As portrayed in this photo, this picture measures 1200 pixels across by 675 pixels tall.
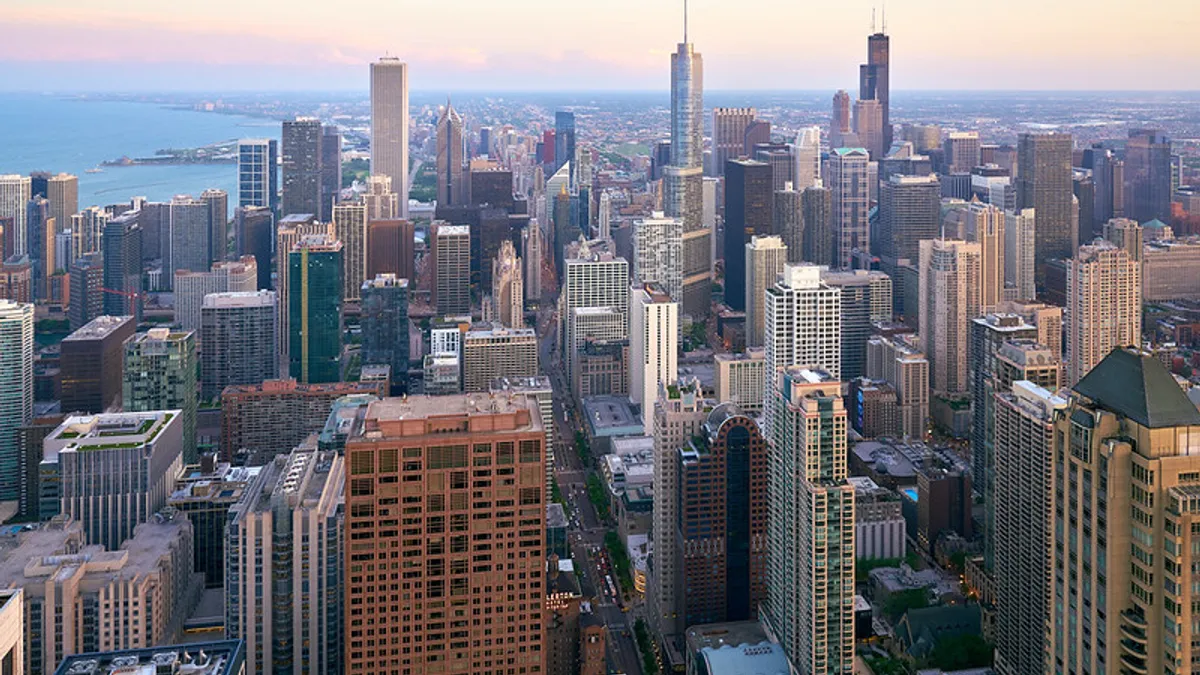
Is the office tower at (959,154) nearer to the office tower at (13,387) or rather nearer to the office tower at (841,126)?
the office tower at (841,126)

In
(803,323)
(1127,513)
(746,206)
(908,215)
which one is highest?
(746,206)

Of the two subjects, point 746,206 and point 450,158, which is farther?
point 450,158

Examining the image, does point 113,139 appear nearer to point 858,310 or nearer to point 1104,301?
point 858,310

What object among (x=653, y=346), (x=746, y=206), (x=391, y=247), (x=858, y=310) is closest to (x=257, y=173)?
(x=391, y=247)

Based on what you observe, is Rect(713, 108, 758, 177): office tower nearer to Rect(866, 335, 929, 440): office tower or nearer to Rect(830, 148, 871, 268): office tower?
Rect(830, 148, 871, 268): office tower

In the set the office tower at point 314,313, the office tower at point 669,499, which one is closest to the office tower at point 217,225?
the office tower at point 314,313

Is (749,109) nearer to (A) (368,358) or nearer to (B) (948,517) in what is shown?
(A) (368,358)

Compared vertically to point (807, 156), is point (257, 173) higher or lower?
lower

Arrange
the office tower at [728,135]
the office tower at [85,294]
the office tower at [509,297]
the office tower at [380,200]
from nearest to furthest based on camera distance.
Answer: the office tower at [85,294], the office tower at [509,297], the office tower at [380,200], the office tower at [728,135]
